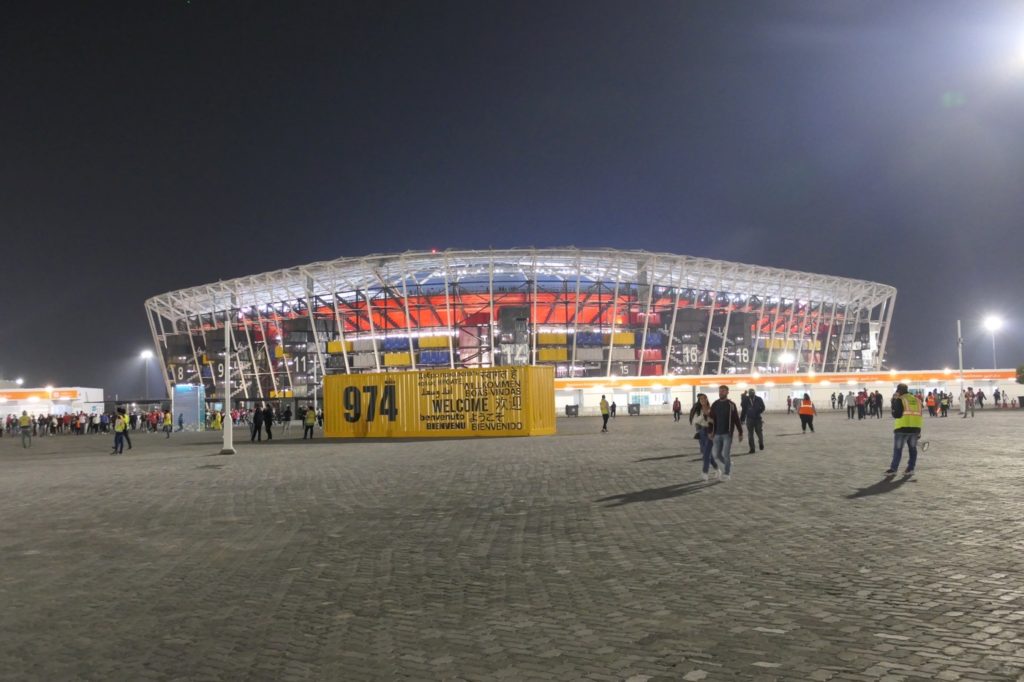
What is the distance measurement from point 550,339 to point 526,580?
232 feet

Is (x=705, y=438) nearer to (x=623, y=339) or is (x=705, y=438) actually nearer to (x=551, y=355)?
(x=551, y=355)

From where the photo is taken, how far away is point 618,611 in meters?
5.50

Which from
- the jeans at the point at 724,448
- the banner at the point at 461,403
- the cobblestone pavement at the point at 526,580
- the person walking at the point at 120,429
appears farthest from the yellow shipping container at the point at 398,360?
the jeans at the point at 724,448

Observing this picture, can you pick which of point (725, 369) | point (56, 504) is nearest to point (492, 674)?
point (56, 504)

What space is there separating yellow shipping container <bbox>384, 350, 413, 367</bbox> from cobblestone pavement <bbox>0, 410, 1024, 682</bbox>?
65172 millimetres

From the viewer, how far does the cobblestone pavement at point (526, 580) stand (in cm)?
456

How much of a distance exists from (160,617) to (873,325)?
102939 millimetres

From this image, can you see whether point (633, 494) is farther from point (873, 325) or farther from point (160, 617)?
point (873, 325)

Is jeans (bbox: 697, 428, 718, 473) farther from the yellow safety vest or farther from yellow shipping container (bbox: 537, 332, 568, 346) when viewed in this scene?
yellow shipping container (bbox: 537, 332, 568, 346)

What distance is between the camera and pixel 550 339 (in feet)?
253

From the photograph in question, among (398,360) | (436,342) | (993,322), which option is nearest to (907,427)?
(993,322)

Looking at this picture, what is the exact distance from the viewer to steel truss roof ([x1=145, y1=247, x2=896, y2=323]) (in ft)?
240

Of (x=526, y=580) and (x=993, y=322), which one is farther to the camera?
(x=993, y=322)

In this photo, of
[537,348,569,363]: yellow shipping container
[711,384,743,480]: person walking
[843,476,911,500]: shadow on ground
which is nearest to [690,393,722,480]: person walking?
[711,384,743,480]: person walking
